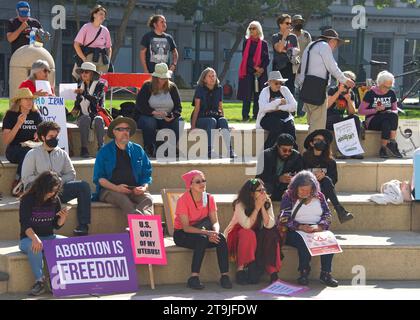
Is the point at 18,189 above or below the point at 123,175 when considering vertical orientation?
below

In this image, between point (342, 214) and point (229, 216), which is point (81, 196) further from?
point (342, 214)

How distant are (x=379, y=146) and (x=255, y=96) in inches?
96.3

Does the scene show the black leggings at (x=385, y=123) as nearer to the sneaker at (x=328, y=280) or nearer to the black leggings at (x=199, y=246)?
the sneaker at (x=328, y=280)

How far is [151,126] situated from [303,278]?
3.50 metres

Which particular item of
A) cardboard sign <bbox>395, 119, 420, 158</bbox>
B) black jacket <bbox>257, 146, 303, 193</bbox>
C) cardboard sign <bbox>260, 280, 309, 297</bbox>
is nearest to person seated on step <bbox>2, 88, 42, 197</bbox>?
black jacket <bbox>257, 146, 303, 193</bbox>

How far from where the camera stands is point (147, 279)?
908 cm

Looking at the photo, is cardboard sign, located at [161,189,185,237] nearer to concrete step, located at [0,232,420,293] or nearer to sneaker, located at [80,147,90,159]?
concrete step, located at [0,232,420,293]

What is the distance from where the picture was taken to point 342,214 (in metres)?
9.95

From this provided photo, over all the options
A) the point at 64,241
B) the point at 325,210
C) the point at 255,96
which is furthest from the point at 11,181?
the point at 255,96

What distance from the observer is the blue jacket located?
961cm

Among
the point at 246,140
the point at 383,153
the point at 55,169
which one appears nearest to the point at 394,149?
the point at 383,153

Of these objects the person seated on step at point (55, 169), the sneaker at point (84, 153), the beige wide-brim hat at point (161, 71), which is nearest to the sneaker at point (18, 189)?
the person seated on step at point (55, 169)
